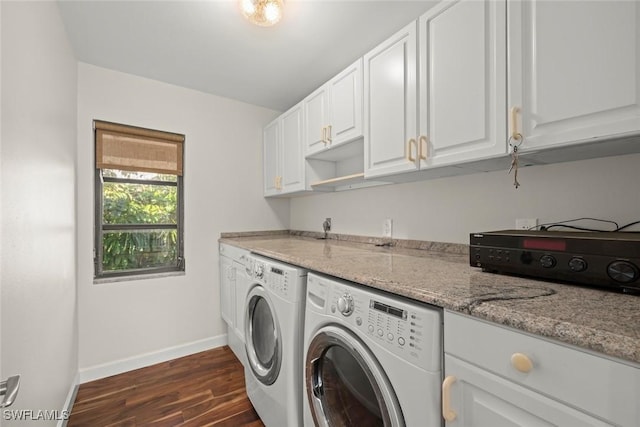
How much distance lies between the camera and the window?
84.6 inches

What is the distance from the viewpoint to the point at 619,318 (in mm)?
552

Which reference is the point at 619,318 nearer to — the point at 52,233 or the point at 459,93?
the point at 459,93

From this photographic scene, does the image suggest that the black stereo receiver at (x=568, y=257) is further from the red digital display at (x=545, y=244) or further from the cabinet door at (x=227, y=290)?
the cabinet door at (x=227, y=290)

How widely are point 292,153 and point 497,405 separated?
2136mm

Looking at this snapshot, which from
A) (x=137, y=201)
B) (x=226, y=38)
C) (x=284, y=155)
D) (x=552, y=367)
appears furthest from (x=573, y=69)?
(x=137, y=201)

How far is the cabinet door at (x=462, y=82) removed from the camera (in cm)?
106

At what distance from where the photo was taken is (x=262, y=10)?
140 cm

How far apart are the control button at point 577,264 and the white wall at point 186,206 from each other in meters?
2.54

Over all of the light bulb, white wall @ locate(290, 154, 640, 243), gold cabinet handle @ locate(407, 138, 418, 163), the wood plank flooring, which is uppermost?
the light bulb

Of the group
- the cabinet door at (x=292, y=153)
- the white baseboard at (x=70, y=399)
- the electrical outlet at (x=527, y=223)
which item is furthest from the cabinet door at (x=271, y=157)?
the white baseboard at (x=70, y=399)

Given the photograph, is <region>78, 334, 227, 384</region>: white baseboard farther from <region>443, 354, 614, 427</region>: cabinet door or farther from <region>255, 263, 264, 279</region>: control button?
<region>443, 354, 614, 427</region>: cabinet door

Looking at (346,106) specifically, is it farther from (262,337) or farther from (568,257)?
Result: (262,337)

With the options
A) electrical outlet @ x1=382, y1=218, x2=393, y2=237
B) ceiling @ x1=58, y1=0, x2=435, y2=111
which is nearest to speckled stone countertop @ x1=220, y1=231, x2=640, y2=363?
electrical outlet @ x1=382, y1=218, x2=393, y2=237

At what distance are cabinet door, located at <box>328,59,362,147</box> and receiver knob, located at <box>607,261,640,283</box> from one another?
4.21 ft
